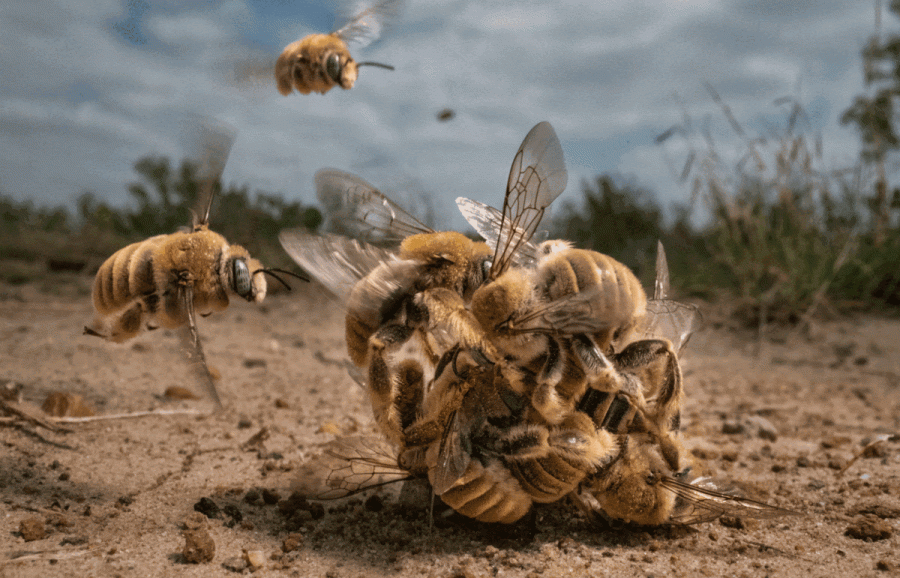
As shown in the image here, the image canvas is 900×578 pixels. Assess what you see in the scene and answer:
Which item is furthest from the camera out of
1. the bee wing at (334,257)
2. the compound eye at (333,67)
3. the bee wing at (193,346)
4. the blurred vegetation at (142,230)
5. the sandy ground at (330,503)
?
the blurred vegetation at (142,230)

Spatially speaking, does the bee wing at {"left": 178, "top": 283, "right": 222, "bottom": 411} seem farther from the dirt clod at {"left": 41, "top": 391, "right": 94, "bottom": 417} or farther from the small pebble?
the dirt clod at {"left": 41, "top": 391, "right": 94, "bottom": 417}

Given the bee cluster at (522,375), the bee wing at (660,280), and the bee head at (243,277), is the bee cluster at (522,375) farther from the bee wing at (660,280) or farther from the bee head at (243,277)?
the bee head at (243,277)

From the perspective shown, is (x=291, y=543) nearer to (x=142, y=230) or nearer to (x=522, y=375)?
(x=522, y=375)

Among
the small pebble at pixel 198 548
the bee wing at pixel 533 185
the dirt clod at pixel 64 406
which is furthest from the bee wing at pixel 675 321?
the dirt clod at pixel 64 406

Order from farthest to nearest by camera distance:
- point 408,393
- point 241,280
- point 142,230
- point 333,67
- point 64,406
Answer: point 142,230, point 333,67, point 64,406, point 241,280, point 408,393

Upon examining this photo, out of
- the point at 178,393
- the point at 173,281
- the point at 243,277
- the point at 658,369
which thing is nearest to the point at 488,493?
the point at 658,369

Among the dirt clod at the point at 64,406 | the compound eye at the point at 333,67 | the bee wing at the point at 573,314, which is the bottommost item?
the dirt clod at the point at 64,406
